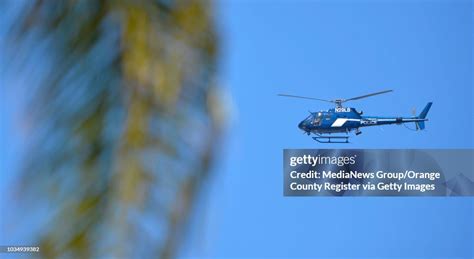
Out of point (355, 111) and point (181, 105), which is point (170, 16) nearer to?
point (181, 105)

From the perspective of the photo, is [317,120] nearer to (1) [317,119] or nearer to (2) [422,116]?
(1) [317,119]

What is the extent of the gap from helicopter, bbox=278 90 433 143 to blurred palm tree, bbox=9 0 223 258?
287 centimetres

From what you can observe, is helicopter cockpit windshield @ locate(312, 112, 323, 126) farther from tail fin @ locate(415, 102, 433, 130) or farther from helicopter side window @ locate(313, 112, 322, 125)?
tail fin @ locate(415, 102, 433, 130)

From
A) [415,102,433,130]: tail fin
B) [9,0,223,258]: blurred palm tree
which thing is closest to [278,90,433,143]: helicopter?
A: [415,102,433,130]: tail fin

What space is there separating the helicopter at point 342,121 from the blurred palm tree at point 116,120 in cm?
287

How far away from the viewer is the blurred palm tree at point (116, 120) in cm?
55

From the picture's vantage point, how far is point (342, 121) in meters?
3.74

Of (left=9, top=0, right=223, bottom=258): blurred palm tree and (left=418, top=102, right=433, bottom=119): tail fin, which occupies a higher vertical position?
(left=418, top=102, right=433, bottom=119): tail fin

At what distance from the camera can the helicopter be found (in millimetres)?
3572

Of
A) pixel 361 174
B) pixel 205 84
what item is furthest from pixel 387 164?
pixel 205 84

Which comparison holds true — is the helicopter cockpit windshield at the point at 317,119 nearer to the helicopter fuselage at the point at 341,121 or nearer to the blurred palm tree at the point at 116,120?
the helicopter fuselage at the point at 341,121

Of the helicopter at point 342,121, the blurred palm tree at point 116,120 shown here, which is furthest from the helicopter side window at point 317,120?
the blurred palm tree at point 116,120

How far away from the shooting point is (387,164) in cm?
363

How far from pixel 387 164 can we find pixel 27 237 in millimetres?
3227
